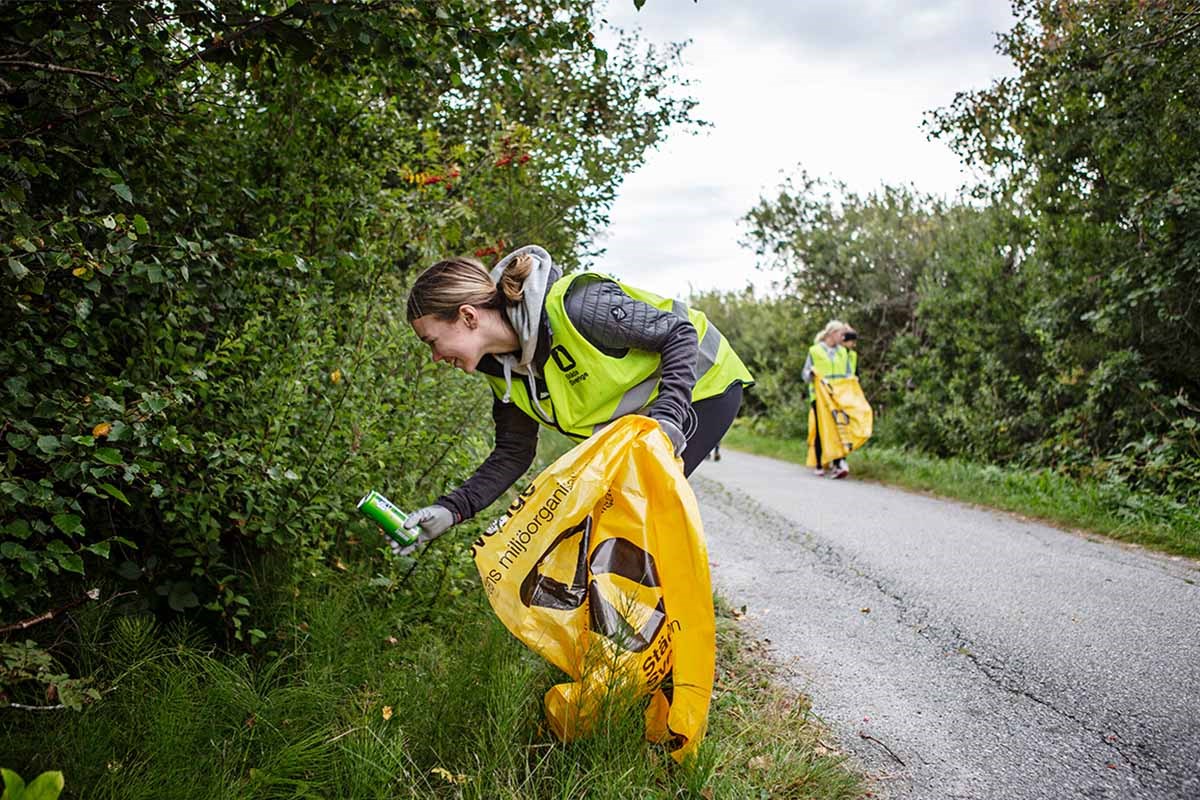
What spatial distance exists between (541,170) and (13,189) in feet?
12.7

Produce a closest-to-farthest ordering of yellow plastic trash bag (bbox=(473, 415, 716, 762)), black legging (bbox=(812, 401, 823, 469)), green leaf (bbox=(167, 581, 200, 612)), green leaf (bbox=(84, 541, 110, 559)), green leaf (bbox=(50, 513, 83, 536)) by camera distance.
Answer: green leaf (bbox=(50, 513, 83, 536)) < green leaf (bbox=(84, 541, 110, 559)) < yellow plastic trash bag (bbox=(473, 415, 716, 762)) < green leaf (bbox=(167, 581, 200, 612)) < black legging (bbox=(812, 401, 823, 469))

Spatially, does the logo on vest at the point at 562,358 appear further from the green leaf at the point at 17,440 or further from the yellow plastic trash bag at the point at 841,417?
the yellow plastic trash bag at the point at 841,417

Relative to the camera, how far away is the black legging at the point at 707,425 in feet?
9.50

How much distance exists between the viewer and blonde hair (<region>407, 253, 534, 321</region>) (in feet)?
8.67

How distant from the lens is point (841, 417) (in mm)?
9750

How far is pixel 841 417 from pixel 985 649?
21.5 ft

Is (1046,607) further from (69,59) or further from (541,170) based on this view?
(69,59)

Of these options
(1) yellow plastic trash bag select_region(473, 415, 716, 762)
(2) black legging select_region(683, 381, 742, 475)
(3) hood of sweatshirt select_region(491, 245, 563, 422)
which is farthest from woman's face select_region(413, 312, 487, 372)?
(2) black legging select_region(683, 381, 742, 475)

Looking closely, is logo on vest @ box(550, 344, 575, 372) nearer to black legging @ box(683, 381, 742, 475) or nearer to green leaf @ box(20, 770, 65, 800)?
black legging @ box(683, 381, 742, 475)

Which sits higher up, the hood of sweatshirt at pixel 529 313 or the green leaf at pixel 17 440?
the hood of sweatshirt at pixel 529 313

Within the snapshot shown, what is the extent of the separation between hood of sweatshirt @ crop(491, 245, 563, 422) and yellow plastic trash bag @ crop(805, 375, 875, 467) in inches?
301

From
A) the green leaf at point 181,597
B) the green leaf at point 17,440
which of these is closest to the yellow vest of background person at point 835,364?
the green leaf at point 181,597

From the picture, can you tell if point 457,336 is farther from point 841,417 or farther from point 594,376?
point 841,417

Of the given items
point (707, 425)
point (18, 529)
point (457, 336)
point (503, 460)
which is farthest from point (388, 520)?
point (707, 425)
